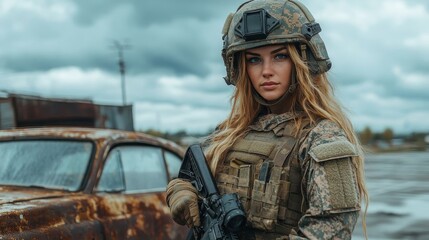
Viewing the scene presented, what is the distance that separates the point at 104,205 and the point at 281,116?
6.63ft

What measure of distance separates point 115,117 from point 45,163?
4936 mm

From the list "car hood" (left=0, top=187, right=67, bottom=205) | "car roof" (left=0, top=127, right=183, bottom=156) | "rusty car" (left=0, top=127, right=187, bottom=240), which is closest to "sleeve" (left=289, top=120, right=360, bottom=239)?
"rusty car" (left=0, top=127, right=187, bottom=240)

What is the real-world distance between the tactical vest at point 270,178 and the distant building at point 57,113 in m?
6.65

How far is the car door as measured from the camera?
13.6ft

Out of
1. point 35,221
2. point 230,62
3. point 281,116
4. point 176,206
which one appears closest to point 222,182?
point 176,206

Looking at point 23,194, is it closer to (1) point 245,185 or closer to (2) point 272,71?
(1) point 245,185

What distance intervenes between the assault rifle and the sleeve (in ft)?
0.80

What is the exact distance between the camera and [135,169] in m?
4.72

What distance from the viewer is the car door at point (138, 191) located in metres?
4.15

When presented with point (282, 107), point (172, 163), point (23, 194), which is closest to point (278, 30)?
point (282, 107)

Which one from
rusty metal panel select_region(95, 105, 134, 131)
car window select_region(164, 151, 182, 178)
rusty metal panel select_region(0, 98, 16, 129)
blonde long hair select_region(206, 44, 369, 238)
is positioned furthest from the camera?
rusty metal panel select_region(95, 105, 134, 131)

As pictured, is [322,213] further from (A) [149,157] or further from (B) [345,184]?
(A) [149,157]

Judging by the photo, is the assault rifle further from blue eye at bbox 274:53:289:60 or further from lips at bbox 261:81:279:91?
blue eye at bbox 274:53:289:60

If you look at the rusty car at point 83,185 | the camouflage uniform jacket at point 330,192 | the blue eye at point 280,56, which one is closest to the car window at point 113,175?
the rusty car at point 83,185
